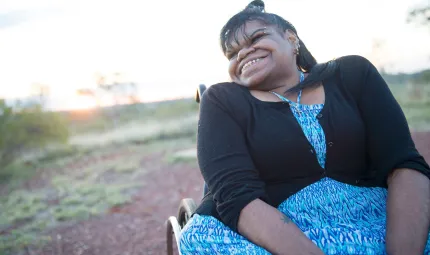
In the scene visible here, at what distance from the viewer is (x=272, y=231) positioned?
1.24 metres

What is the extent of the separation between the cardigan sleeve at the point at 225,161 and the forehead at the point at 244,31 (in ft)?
1.01

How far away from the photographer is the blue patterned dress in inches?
48.3

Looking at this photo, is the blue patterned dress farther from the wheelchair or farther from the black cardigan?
the wheelchair

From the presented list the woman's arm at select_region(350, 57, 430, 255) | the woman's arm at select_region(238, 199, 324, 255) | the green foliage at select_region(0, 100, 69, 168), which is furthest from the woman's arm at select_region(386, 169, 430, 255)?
the green foliage at select_region(0, 100, 69, 168)

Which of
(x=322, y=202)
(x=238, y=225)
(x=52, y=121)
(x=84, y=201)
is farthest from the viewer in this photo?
(x=52, y=121)

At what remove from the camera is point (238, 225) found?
1290mm

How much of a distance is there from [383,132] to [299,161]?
369 millimetres

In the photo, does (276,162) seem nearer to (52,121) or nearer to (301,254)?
(301,254)

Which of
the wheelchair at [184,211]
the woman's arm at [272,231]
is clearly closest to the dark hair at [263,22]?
the wheelchair at [184,211]

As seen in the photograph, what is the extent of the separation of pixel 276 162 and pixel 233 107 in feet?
0.93

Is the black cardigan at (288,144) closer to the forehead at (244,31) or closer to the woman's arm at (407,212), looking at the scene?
the woman's arm at (407,212)

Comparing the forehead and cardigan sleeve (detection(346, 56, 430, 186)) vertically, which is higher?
the forehead

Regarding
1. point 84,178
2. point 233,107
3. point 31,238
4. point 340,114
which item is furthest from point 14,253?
point 84,178

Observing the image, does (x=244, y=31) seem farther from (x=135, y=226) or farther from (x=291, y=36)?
(x=135, y=226)
